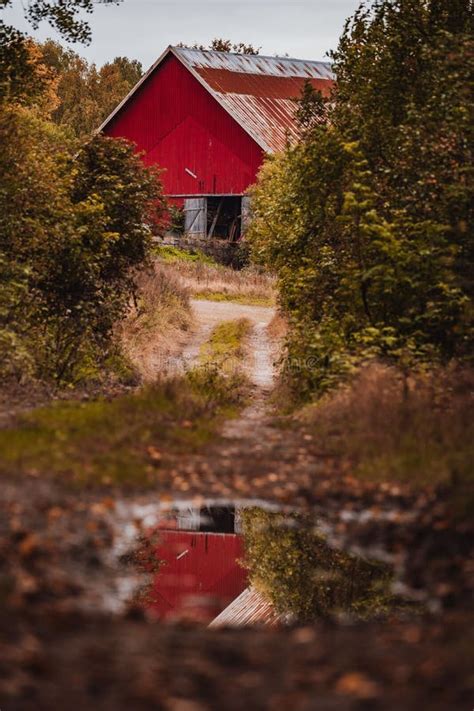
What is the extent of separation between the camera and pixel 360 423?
483 inches

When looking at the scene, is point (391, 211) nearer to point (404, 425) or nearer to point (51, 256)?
point (404, 425)

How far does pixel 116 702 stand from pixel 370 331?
10.1 metres

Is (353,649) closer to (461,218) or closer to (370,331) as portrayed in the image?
(370,331)

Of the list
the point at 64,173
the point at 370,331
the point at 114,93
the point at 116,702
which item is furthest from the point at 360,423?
the point at 114,93

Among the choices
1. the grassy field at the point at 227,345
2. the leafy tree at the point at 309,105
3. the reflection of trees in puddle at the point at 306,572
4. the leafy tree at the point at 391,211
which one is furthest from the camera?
the grassy field at the point at 227,345

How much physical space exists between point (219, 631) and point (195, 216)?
40.2 metres

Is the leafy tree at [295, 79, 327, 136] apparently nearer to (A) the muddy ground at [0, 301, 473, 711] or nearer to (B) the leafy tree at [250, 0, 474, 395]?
(B) the leafy tree at [250, 0, 474, 395]

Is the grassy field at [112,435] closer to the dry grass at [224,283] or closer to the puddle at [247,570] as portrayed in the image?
the puddle at [247,570]

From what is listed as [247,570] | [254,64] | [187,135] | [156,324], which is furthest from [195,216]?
[247,570]

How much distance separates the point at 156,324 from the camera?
87.2 feet

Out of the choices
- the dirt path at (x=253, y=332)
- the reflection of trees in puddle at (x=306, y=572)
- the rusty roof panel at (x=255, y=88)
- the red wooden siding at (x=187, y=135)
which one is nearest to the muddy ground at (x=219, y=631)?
the reflection of trees in puddle at (x=306, y=572)

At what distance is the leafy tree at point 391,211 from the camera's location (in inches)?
633

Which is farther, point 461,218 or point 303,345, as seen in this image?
point 303,345

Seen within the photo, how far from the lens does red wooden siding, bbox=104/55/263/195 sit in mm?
44969
